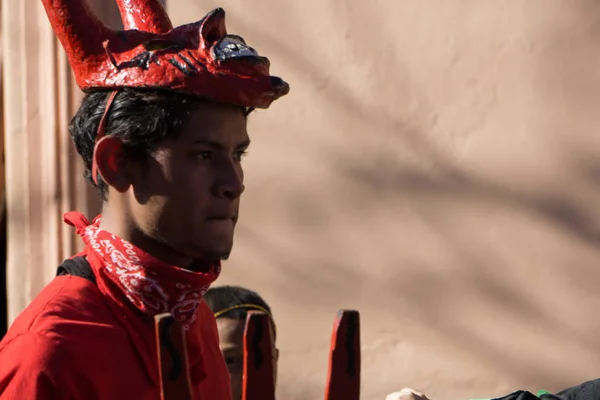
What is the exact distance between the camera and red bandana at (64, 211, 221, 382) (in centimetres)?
184

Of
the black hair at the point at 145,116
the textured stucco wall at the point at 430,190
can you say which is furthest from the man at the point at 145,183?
the textured stucco wall at the point at 430,190

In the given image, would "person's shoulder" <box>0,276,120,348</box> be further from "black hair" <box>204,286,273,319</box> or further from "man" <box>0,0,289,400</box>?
"black hair" <box>204,286,273,319</box>

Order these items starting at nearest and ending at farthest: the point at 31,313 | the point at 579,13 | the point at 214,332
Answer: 1. the point at 31,313
2. the point at 214,332
3. the point at 579,13

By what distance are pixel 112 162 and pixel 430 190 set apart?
1.91m

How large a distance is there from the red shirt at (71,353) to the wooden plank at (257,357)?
0.45 meters

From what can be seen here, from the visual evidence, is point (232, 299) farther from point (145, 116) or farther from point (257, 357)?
point (257, 357)

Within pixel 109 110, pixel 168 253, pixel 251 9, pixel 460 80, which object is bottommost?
pixel 168 253

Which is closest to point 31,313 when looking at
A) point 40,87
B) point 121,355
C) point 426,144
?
point 121,355

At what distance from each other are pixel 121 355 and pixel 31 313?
157 millimetres

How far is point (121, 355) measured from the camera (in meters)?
1.81

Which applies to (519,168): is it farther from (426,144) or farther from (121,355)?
(121,355)

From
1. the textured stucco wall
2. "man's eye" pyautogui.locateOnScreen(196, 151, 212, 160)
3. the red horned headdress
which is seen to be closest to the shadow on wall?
the textured stucco wall

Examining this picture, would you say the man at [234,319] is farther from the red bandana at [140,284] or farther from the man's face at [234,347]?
the red bandana at [140,284]

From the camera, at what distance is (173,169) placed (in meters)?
1.81
